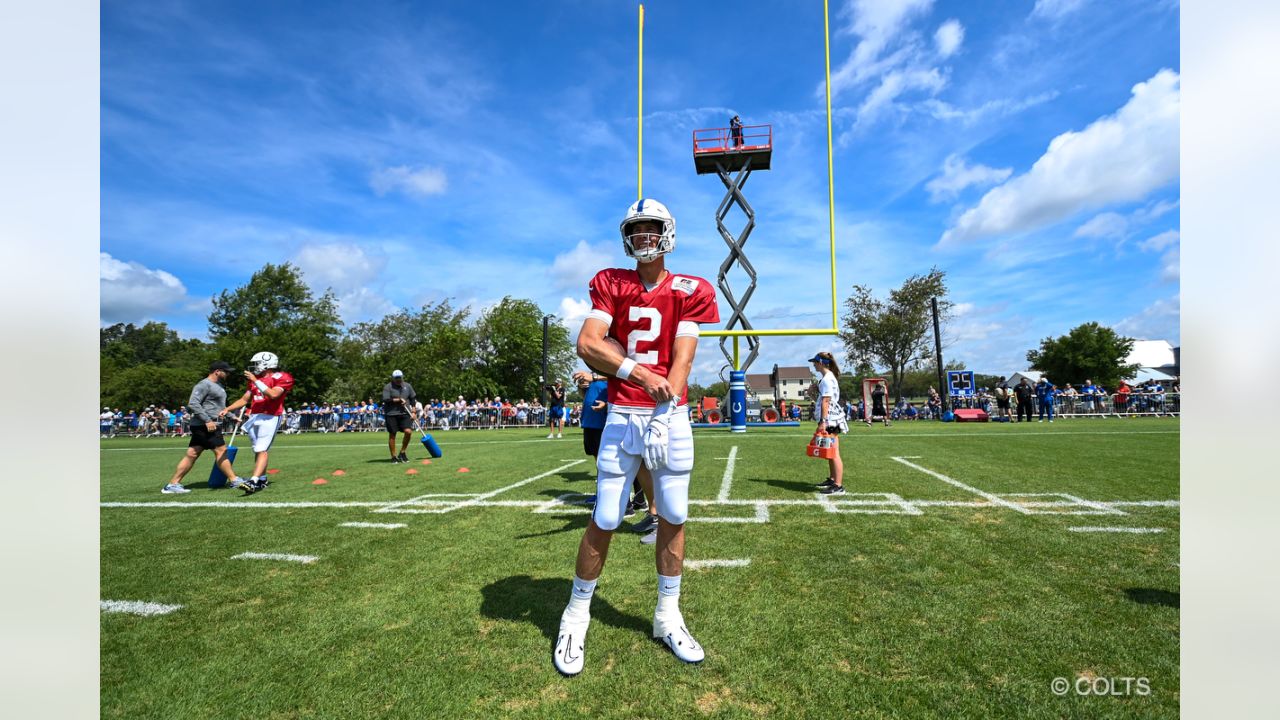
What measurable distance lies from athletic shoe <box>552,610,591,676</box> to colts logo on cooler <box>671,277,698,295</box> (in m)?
1.87

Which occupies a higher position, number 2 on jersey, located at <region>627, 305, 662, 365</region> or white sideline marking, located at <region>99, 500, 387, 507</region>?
number 2 on jersey, located at <region>627, 305, 662, 365</region>

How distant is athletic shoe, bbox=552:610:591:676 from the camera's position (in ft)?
8.98

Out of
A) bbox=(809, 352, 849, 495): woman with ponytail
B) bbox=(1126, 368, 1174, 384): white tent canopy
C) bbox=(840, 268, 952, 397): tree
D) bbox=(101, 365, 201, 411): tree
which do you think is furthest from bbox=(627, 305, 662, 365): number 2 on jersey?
bbox=(1126, 368, 1174, 384): white tent canopy

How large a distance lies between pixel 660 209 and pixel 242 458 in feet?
50.4

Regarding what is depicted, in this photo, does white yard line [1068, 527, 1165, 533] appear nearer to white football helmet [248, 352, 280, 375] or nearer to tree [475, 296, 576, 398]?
white football helmet [248, 352, 280, 375]

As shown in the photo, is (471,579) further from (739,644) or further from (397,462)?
(397,462)

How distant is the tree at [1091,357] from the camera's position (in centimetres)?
6109

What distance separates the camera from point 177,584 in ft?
13.6

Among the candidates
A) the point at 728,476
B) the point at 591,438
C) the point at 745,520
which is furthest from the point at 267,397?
the point at 745,520

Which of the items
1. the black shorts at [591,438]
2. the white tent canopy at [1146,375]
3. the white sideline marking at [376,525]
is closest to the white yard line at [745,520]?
the black shorts at [591,438]

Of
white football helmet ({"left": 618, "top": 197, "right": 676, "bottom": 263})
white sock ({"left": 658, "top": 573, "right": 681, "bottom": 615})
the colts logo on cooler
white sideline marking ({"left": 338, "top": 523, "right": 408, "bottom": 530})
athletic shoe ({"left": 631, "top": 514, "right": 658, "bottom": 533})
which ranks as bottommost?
white sideline marking ({"left": 338, "top": 523, "right": 408, "bottom": 530})

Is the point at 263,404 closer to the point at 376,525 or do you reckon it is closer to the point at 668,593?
the point at 376,525

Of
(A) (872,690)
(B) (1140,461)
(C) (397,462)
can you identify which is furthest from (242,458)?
(B) (1140,461)

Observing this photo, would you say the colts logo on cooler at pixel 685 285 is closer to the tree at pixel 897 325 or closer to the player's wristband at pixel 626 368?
the player's wristband at pixel 626 368
